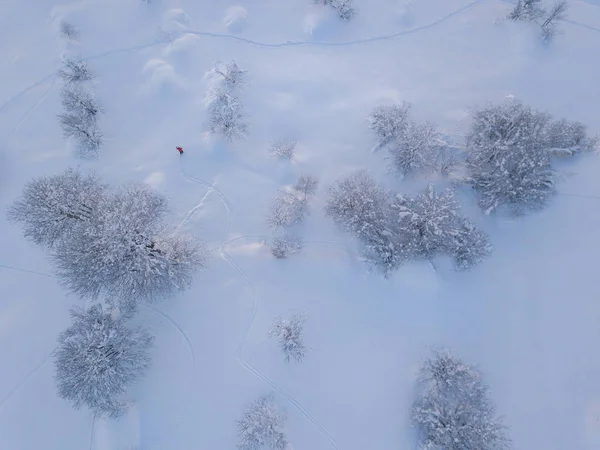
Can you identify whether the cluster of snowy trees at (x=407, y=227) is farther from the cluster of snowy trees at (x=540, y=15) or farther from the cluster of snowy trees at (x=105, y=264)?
the cluster of snowy trees at (x=540, y=15)

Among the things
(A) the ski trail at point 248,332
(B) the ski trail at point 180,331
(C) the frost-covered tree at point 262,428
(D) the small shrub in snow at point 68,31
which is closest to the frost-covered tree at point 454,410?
(A) the ski trail at point 248,332

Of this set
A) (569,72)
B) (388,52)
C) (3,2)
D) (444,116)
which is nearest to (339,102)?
(388,52)

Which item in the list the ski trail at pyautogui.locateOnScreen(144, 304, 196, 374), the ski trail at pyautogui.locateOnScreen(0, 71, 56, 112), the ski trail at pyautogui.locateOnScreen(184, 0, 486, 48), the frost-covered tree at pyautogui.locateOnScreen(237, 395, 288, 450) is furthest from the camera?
the ski trail at pyautogui.locateOnScreen(184, 0, 486, 48)

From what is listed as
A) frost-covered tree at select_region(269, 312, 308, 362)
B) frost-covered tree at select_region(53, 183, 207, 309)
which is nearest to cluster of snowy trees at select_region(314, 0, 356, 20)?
frost-covered tree at select_region(53, 183, 207, 309)

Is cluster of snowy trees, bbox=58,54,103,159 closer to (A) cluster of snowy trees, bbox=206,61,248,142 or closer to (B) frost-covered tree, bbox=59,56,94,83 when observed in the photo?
(B) frost-covered tree, bbox=59,56,94,83

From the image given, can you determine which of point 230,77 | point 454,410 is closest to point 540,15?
point 230,77

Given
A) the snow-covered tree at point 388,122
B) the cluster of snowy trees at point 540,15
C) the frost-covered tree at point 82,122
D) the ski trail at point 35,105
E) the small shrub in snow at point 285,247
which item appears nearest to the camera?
the small shrub in snow at point 285,247
